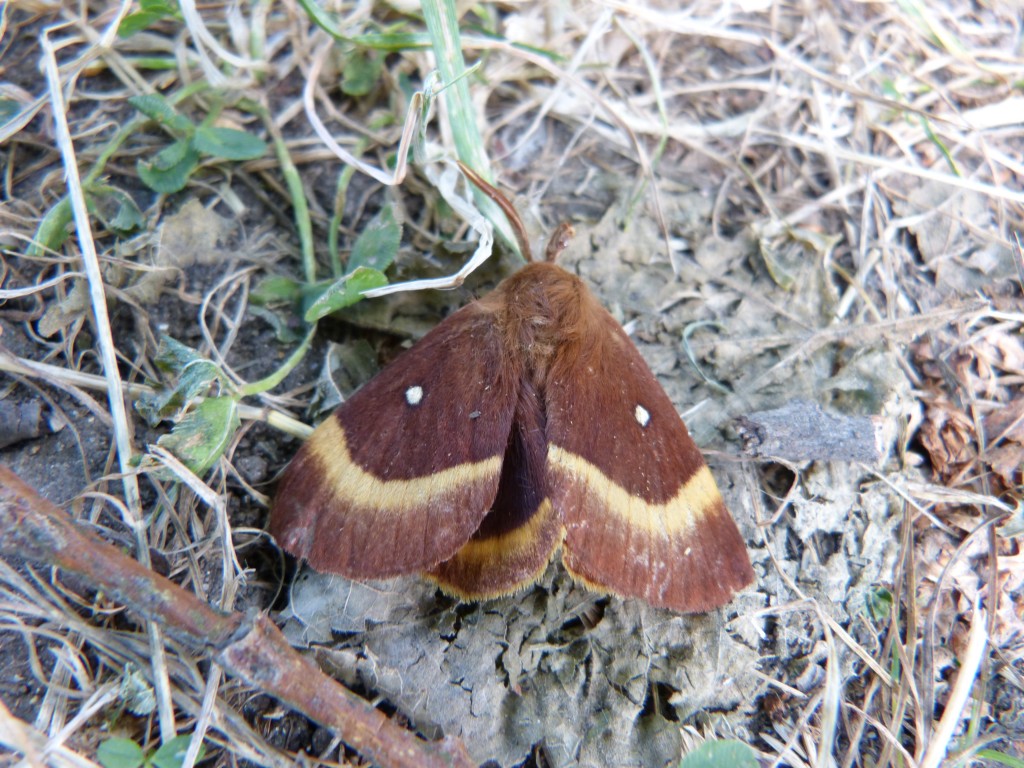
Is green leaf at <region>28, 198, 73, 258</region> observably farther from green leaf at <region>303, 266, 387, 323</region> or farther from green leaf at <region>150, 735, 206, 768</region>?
green leaf at <region>150, 735, 206, 768</region>

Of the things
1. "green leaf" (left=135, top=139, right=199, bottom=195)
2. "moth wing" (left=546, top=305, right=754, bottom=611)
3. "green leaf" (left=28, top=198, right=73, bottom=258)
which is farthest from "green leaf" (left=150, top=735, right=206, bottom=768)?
"green leaf" (left=135, top=139, right=199, bottom=195)

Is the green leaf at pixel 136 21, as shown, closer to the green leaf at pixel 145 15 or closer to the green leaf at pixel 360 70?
the green leaf at pixel 145 15

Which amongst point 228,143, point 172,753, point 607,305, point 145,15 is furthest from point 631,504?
point 145,15

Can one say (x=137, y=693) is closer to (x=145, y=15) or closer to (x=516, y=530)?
(x=516, y=530)

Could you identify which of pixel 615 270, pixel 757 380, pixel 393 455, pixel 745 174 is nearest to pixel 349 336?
pixel 393 455

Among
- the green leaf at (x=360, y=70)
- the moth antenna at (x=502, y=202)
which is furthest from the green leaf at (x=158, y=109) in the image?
the moth antenna at (x=502, y=202)

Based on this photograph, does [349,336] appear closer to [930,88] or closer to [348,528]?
[348,528]
